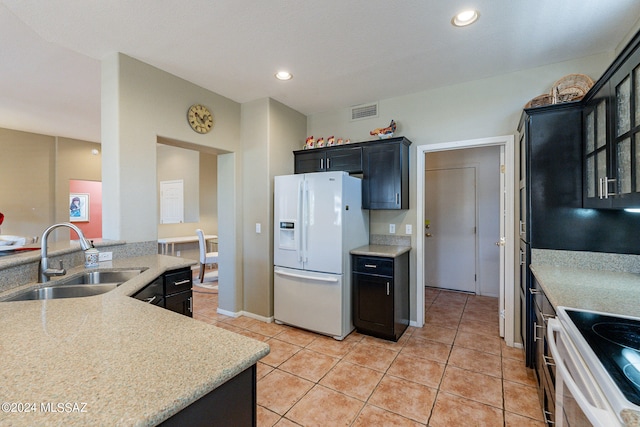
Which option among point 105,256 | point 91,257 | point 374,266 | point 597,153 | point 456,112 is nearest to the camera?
point 597,153

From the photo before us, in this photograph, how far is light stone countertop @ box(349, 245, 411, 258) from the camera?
2.86 metres

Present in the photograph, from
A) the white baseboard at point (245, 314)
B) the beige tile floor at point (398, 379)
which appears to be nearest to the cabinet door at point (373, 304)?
the beige tile floor at point (398, 379)

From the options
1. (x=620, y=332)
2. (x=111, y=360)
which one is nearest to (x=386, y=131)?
(x=620, y=332)

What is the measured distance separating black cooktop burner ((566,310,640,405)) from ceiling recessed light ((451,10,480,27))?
6.30ft

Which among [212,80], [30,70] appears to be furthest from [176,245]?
[212,80]

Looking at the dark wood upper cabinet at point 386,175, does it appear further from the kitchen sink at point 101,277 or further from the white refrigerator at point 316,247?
the kitchen sink at point 101,277

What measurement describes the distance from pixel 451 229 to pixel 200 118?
3.95 m

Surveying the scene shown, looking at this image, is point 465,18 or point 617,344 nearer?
point 617,344

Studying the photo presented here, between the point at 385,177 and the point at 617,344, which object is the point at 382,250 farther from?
the point at 617,344

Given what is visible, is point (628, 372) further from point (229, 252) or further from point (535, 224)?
point (229, 252)

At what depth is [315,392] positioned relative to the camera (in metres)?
2.09

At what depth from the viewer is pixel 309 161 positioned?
3.67m

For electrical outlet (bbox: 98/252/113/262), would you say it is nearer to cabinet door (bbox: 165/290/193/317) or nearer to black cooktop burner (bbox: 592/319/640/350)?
cabinet door (bbox: 165/290/193/317)

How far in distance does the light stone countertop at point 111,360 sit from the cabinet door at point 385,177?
8.06ft
